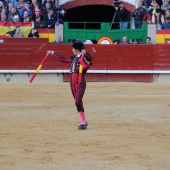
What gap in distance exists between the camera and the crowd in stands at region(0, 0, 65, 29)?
18922 mm

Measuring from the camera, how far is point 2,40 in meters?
18.6

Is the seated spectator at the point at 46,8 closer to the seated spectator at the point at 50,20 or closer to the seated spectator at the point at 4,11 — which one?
the seated spectator at the point at 50,20

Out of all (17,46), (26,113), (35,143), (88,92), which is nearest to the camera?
(35,143)

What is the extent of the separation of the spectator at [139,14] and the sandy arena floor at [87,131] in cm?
375

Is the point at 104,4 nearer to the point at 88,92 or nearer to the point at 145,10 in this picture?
the point at 145,10

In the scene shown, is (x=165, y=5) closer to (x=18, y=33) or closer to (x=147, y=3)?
(x=147, y=3)

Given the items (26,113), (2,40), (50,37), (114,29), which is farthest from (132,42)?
(26,113)

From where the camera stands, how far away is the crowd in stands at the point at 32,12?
62.1ft

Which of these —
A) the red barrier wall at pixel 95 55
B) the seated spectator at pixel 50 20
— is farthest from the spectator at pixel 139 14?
the seated spectator at pixel 50 20

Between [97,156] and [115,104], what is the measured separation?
5445 millimetres

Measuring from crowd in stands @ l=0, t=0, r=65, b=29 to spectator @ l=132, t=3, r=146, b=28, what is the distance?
6.58ft

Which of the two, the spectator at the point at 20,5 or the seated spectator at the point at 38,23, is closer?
the seated spectator at the point at 38,23

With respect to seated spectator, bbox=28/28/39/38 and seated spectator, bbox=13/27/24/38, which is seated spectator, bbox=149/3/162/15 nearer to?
seated spectator, bbox=28/28/39/38

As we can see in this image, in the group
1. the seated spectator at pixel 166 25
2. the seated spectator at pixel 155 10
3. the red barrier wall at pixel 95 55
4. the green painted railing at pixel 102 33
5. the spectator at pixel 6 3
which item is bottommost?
the red barrier wall at pixel 95 55
